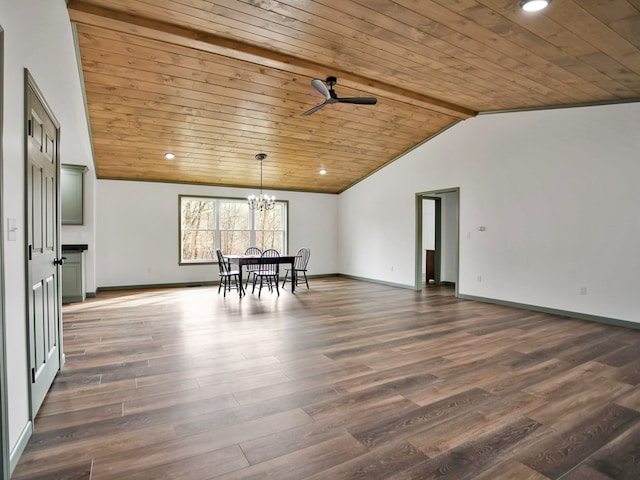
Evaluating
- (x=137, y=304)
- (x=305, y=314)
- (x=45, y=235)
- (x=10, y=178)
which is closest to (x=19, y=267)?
(x=10, y=178)

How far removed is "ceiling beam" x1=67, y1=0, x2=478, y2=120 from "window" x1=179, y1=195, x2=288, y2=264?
15.5 feet

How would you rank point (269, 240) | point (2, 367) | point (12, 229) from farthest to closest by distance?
point (269, 240) < point (12, 229) < point (2, 367)

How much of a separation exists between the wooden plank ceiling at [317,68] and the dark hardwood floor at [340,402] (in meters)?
2.89

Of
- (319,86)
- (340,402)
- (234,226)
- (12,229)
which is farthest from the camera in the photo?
(234,226)

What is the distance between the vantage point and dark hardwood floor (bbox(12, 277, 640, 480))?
6.13ft

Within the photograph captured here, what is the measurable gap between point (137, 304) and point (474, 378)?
17.1 feet

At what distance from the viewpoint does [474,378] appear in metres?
2.95

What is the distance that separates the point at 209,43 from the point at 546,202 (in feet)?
16.3

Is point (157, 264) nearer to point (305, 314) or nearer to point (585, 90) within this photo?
point (305, 314)

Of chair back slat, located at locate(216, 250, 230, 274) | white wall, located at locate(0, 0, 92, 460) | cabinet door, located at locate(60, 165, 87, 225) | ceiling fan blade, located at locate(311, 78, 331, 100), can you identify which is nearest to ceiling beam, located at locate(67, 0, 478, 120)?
ceiling fan blade, located at locate(311, 78, 331, 100)

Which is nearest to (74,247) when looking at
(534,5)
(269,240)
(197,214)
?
(197,214)

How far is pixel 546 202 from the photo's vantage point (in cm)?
545

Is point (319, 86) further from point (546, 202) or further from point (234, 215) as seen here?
point (234, 215)

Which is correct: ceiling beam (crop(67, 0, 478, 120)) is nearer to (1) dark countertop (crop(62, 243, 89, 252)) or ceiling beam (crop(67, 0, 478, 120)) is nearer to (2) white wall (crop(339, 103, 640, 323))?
(2) white wall (crop(339, 103, 640, 323))
